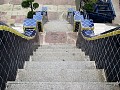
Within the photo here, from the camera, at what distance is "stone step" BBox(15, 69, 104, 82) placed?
194 inches

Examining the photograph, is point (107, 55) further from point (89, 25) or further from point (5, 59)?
point (89, 25)

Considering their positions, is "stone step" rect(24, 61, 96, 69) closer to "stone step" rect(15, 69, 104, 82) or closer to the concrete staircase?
the concrete staircase

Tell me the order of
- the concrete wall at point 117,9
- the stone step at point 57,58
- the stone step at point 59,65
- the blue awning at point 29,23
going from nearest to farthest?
1. the stone step at point 59,65
2. the stone step at point 57,58
3. the blue awning at point 29,23
4. the concrete wall at point 117,9

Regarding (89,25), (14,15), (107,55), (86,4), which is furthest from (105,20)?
(107,55)

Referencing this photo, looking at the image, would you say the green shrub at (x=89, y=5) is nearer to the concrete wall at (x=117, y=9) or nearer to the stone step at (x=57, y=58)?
the concrete wall at (x=117, y=9)

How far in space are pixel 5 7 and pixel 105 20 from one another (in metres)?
5.95

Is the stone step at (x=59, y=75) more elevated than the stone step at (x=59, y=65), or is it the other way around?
the stone step at (x=59, y=75)

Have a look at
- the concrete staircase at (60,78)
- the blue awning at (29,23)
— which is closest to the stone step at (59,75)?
the concrete staircase at (60,78)

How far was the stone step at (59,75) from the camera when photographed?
16.2ft

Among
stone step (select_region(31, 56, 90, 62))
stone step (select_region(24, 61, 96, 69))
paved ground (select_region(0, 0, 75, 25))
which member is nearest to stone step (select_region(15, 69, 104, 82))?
stone step (select_region(24, 61, 96, 69))

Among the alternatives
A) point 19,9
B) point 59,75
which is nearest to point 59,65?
point 59,75

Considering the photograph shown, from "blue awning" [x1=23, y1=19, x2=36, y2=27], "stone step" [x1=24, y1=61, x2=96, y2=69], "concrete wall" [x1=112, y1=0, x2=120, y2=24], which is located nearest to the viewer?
"stone step" [x1=24, y1=61, x2=96, y2=69]

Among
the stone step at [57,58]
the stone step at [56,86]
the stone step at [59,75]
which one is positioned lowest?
the stone step at [57,58]

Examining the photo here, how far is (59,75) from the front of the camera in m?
5.03
